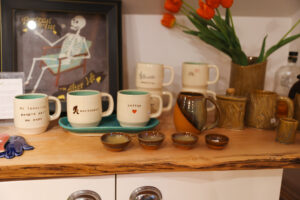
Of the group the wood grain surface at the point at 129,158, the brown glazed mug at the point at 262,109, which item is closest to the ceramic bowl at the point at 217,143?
the wood grain surface at the point at 129,158

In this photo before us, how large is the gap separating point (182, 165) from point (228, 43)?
1.76ft

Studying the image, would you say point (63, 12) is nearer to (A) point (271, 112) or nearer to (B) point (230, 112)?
(B) point (230, 112)

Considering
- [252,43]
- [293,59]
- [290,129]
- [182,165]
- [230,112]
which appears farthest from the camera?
[252,43]

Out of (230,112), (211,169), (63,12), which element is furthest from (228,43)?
(63,12)

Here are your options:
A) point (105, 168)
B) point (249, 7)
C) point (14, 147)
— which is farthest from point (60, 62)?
point (249, 7)

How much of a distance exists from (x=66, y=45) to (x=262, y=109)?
736mm

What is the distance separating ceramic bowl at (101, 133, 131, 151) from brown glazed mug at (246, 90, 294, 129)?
0.46 m

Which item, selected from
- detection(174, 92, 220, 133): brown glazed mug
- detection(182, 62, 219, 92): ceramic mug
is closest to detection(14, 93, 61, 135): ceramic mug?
detection(174, 92, 220, 133): brown glazed mug

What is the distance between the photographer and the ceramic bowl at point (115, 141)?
2.27 feet

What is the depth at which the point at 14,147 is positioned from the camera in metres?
0.67

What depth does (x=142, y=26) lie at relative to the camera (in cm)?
115

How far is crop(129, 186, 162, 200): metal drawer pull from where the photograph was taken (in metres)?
0.69

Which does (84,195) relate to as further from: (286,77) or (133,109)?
(286,77)

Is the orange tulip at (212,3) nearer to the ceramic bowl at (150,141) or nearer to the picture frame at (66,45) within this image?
the picture frame at (66,45)
